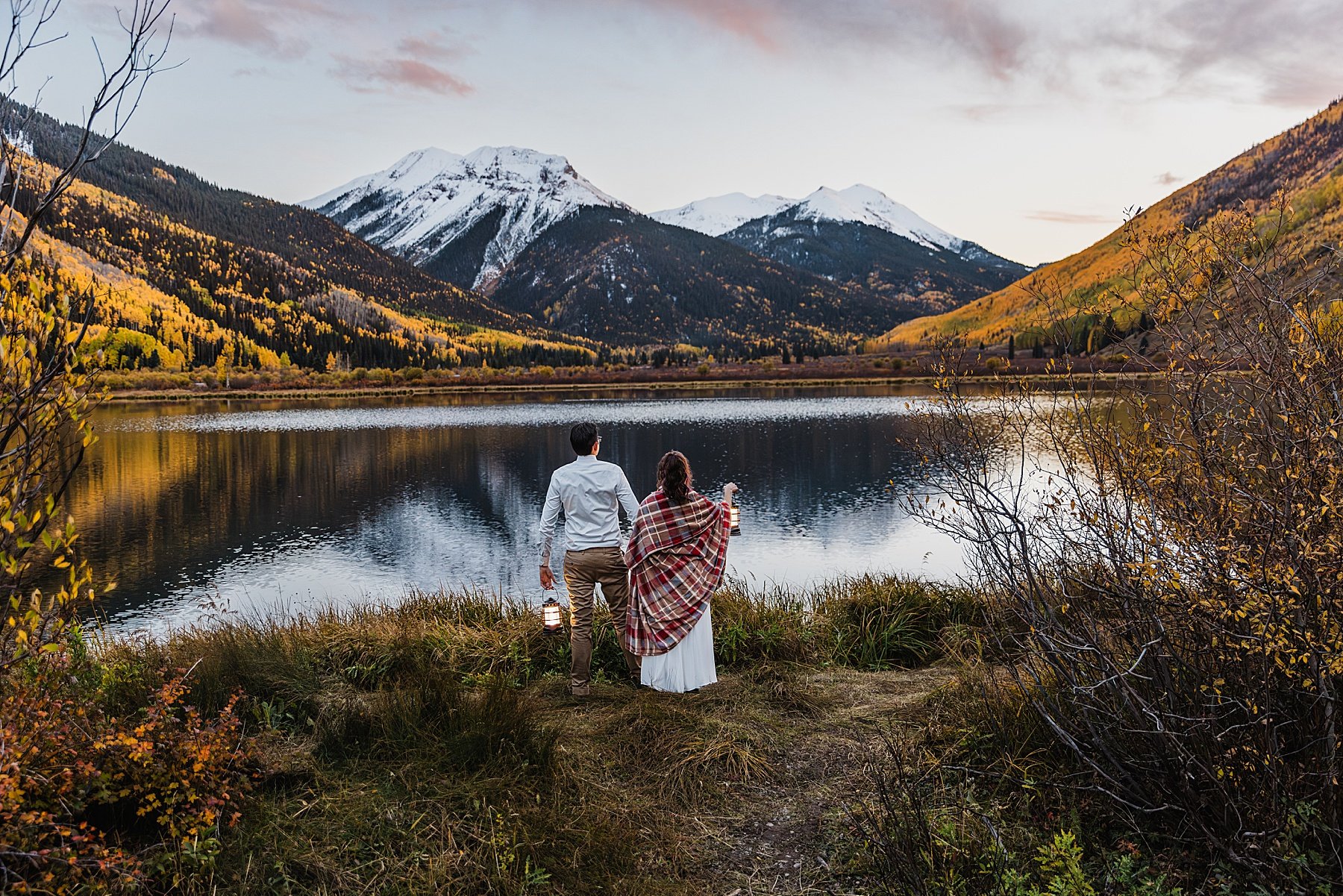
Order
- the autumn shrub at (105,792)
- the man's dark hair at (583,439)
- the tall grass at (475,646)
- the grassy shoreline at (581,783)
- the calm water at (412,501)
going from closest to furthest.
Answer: the autumn shrub at (105,792) < the grassy shoreline at (581,783) < the tall grass at (475,646) < the man's dark hair at (583,439) < the calm water at (412,501)

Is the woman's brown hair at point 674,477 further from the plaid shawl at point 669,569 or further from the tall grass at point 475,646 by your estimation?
the tall grass at point 475,646

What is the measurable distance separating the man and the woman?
6.7 inches

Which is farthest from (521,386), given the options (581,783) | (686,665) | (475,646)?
(581,783)

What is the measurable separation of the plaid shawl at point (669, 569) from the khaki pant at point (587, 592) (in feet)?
0.45

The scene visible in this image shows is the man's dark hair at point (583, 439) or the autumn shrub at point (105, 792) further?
the man's dark hair at point (583, 439)

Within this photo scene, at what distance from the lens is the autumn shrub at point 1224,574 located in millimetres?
2947

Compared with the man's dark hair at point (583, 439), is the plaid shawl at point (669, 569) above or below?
below

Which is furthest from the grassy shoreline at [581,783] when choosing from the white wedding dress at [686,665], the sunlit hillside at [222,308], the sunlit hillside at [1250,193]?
the sunlit hillside at [222,308]

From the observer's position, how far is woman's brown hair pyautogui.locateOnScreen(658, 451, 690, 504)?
592cm

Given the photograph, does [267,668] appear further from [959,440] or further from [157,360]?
[157,360]

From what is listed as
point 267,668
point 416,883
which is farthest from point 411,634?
point 416,883

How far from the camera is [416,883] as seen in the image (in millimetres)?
3471

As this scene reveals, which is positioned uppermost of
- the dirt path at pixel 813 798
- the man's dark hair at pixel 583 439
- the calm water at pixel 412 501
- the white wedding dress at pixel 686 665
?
the man's dark hair at pixel 583 439

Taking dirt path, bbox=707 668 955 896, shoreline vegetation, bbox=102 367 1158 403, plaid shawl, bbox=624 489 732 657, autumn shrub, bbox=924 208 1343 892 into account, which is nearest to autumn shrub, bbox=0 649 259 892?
dirt path, bbox=707 668 955 896
